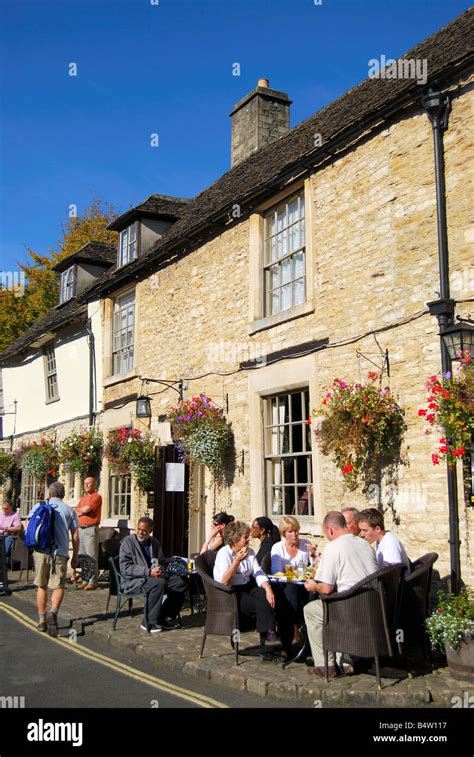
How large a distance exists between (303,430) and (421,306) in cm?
270

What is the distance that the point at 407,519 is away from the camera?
7.74 metres

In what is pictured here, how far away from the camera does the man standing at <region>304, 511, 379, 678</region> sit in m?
6.00

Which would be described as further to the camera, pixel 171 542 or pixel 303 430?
pixel 171 542

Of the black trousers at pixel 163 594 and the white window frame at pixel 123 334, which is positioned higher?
the white window frame at pixel 123 334

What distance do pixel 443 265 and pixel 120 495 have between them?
9.20 m

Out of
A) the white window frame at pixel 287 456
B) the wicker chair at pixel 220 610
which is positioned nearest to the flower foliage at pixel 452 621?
the wicker chair at pixel 220 610

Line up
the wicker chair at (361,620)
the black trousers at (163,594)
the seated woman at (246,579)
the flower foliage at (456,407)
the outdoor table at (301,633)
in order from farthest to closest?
the black trousers at (163,594)
the seated woman at (246,579)
the outdoor table at (301,633)
the flower foliage at (456,407)
the wicker chair at (361,620)

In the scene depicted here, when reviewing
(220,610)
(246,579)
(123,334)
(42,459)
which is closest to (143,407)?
(123,334)

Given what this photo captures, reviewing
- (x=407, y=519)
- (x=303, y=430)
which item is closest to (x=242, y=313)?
(x=303, y=430)

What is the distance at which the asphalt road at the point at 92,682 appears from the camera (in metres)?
5.47

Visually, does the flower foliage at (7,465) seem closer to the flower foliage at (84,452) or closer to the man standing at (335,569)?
the flower foliage at (84,452)

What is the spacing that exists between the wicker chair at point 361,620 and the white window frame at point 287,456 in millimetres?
3385
